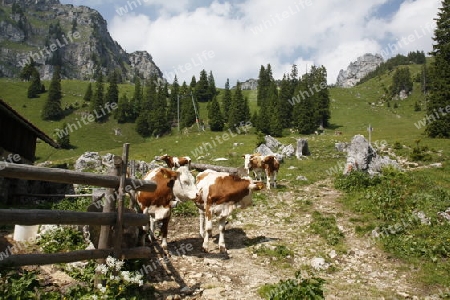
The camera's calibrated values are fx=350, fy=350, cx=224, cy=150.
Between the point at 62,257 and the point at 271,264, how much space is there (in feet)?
19.8

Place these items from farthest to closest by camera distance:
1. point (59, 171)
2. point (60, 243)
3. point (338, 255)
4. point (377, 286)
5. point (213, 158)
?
point (213, 158) < point (338, 255) < point (60, 243) < point (377, 286) < point (59, 171)

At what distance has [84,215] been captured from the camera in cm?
684

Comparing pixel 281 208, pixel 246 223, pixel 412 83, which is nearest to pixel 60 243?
pixel 246 223

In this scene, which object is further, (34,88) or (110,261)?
(34,88)

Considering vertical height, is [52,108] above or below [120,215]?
above

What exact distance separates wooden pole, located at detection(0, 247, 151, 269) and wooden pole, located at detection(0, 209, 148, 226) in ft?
1.95

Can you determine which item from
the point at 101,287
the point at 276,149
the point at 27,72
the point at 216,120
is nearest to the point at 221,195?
the point at 101,287

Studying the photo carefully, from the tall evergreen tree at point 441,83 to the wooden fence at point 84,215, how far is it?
42.1m

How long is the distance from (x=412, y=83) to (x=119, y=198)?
152 metres

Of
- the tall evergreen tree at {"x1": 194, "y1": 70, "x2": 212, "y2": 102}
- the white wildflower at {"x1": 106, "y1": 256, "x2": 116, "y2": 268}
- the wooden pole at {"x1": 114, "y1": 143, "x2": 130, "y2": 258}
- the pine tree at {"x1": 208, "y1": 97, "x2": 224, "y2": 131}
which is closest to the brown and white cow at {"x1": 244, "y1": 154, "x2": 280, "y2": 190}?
the wooden pole at {"x1": 114, "y1": 143, "x2": 130, "y2": 258}

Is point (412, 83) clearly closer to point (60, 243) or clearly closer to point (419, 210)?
point (419, 210)

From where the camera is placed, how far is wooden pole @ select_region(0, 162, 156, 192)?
19.7 ft

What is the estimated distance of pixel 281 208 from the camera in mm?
16953

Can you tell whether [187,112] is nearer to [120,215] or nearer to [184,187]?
[184,187]
